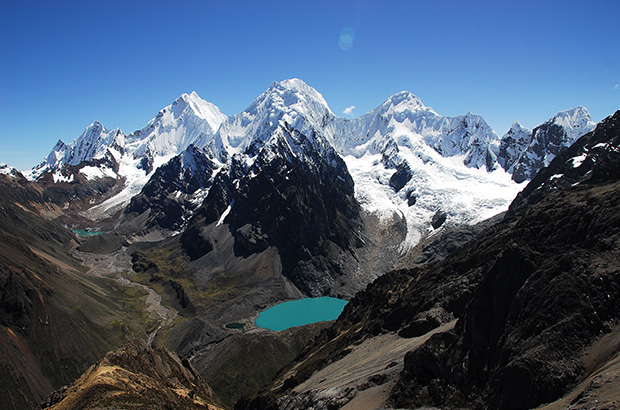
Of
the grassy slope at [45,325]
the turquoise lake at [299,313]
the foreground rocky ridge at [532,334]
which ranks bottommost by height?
the foreground rocky ridge at [532,334]

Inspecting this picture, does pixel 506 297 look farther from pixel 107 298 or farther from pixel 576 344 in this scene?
pixel 107 298

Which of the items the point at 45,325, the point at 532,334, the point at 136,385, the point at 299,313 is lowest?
the point at 532,334

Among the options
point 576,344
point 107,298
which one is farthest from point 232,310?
point 576,344

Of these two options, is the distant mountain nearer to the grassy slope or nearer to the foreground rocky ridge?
the foreground rocky ridge

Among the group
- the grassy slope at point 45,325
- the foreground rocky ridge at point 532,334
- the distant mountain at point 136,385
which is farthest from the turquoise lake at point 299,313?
the foreground rocky ridge at point 532,334

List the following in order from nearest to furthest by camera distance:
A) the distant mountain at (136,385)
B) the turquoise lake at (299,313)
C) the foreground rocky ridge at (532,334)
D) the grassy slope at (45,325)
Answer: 1. the foreground rocky ridge at (532,334)
2. the distant mountain at (136,385)
3. the grassy slope at (45,325)
4. the turquoise lake at (299,313)

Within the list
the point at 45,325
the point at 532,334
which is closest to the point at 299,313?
the point at 45,325

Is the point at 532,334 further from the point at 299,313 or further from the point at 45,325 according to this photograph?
the point at 299,313

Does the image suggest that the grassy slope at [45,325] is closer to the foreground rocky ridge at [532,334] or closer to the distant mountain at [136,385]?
the distant mountain at [136,385]

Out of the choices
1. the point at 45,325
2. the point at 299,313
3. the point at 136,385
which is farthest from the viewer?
the point at 299,313

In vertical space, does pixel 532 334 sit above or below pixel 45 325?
below
